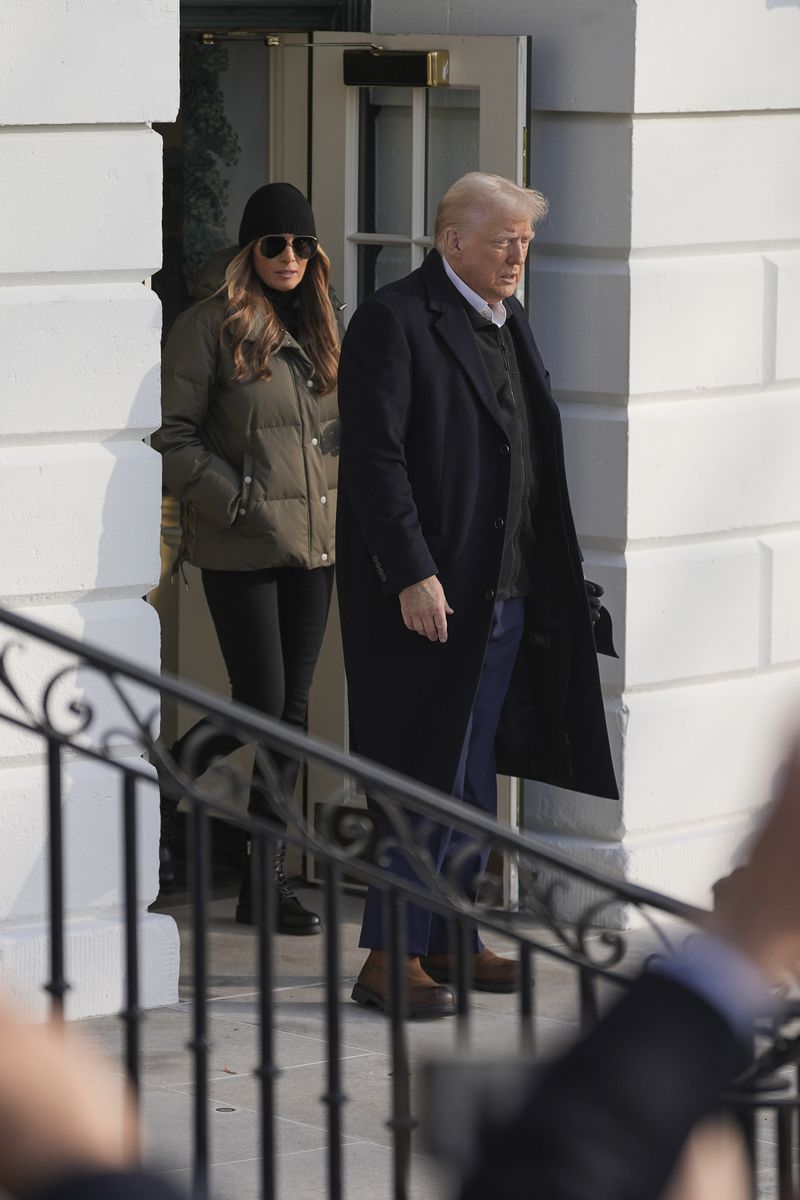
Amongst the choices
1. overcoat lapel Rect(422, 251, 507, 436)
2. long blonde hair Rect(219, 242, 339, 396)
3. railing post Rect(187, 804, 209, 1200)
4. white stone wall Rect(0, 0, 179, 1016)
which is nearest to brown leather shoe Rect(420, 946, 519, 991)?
white stone wall Rect(0, 0, 179, 1016)

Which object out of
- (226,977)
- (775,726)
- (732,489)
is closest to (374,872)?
(775,726)

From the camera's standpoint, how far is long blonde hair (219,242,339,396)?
538 cm

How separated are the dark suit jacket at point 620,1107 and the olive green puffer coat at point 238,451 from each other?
4026 millimetres

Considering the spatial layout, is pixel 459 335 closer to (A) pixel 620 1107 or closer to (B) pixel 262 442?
(B) pixel 262 442

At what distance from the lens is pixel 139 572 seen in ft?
16.1

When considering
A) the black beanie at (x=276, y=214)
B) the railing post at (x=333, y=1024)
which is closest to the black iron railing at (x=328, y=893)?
the railing post at (x=333, y=1024)

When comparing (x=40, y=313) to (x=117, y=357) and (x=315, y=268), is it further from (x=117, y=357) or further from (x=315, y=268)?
(x=315, y=268)

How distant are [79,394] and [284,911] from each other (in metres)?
1.51

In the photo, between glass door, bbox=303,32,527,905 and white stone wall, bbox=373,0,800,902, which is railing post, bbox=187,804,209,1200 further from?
white stone wall, bbox=373,0,800,902

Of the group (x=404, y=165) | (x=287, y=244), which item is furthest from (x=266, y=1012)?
(x=404, y=165)

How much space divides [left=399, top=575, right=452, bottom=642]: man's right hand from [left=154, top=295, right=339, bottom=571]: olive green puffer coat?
0.68m

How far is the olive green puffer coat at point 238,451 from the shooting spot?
17.6 ft

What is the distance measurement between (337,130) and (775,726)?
177 inches

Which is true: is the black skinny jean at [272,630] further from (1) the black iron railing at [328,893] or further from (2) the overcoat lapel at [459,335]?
(1) the black iron railing at [328,893]
